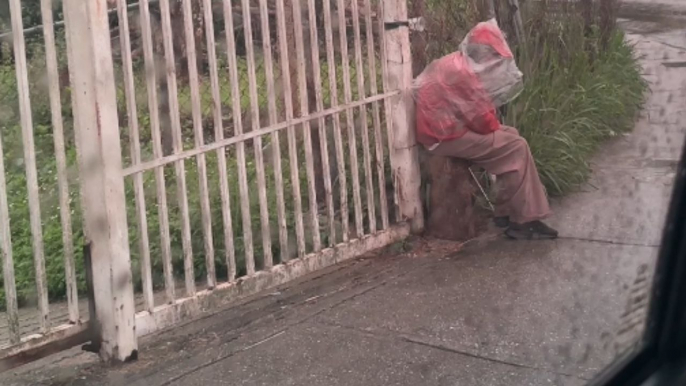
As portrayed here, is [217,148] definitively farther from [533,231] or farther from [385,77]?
[533,231]

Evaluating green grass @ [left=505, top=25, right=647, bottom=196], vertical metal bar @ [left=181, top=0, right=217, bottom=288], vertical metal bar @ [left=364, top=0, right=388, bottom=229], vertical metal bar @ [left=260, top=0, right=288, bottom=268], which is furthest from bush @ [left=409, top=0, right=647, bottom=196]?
vertical metal bar @ [left=181, top=0, right=217, bottom=288]

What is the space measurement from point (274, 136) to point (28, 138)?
143 cm

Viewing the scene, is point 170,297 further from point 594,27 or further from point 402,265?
point 594,27

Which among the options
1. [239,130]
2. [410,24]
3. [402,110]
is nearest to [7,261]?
[239,130]

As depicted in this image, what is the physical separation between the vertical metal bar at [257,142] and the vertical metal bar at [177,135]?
436 mm

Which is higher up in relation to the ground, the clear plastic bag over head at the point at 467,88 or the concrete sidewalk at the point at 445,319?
the clear plastic bag over head at the point at 467,88

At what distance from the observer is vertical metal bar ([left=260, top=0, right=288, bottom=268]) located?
539 centimetres

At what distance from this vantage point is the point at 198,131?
200 inches

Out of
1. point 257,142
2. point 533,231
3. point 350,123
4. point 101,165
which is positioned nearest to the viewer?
point 101,165

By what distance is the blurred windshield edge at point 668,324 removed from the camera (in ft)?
10.8

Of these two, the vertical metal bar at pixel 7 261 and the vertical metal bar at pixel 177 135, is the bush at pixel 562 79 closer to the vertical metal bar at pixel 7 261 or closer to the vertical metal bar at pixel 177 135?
the vertical metal bar at pixel 177 135

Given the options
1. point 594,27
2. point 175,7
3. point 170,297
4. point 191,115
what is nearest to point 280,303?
point 170,297

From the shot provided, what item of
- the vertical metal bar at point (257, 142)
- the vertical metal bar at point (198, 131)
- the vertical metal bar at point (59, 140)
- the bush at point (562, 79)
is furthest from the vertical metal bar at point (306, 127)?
the bush at point (562, 79)

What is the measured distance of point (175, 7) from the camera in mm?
5441
